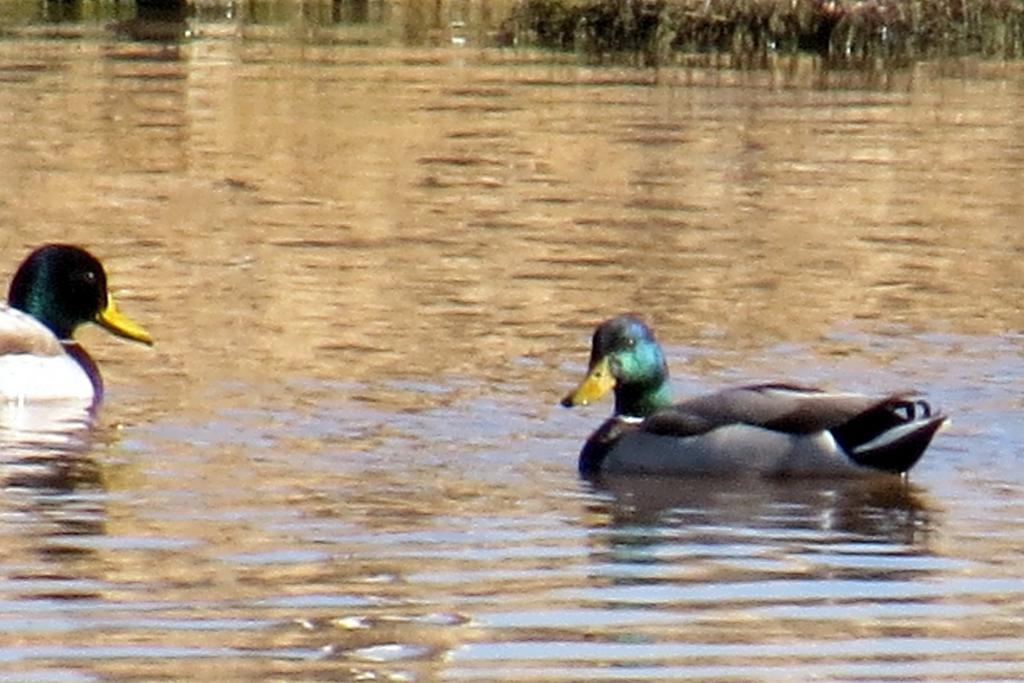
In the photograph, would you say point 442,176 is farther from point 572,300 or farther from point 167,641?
point 167,641

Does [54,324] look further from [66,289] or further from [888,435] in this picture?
[888,435]

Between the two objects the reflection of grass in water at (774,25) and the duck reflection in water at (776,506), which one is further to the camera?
the reflection of grass in water at (774,25)

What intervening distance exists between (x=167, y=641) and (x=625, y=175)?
14.3m

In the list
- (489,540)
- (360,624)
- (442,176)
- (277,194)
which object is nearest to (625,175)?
(442,176)

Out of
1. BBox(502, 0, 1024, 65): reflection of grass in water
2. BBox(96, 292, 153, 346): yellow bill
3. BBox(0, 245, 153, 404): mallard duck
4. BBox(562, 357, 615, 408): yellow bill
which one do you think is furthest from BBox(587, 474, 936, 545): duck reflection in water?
BBox(502, 0, 1024, 65): reflection of grass in water

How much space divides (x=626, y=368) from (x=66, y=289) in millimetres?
3402

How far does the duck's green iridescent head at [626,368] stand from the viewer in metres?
11.8

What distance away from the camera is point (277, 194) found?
21062 mm

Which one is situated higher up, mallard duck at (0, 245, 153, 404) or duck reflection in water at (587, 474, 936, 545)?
mallard duck at (0, 245, 153, 404)

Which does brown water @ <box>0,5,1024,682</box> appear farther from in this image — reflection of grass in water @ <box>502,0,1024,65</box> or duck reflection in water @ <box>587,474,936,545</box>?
reflection of grass in water @ <box>502,0,1024,65</box>

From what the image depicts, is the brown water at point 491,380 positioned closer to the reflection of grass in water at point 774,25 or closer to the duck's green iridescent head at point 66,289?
the duck's green iridescent head at point 66,289

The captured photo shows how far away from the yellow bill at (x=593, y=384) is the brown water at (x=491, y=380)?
0.81ft

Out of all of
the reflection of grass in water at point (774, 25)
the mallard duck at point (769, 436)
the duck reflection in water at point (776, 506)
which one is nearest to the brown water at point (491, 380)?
the duck reflection in water at point (776, 506)

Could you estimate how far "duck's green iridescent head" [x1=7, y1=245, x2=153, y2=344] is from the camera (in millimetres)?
14117
